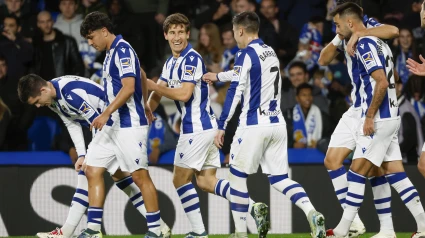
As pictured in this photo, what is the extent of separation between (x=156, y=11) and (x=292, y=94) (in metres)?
2.40

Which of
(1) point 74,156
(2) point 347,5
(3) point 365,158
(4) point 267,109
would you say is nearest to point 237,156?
(4) point 267,109

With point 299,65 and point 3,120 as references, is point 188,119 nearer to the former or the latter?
point 299,65

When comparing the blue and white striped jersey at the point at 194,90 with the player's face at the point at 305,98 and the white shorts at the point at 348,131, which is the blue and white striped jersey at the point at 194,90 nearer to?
the white shorts at the point at 348,131

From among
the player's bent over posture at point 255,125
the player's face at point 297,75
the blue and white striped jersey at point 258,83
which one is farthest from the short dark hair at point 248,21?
the player's face at point 297,75

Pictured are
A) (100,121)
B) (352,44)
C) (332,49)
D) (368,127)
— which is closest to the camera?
(100,121)

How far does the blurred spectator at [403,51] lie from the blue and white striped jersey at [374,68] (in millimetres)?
4127

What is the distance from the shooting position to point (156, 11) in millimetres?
12500

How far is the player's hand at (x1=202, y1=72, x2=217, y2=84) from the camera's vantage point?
311 inches

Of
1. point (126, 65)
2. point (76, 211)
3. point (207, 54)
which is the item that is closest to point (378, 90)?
point (126, 65)

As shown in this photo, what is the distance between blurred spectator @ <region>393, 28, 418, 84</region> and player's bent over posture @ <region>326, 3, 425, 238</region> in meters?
4.14

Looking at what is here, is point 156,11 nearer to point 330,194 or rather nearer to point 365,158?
point 330,194

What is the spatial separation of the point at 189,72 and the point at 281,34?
445 centimetres

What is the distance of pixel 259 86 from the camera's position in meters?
7.61

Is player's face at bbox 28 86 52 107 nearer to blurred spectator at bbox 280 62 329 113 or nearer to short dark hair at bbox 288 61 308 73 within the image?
blurred spectator at bbox 280 62 329 113
